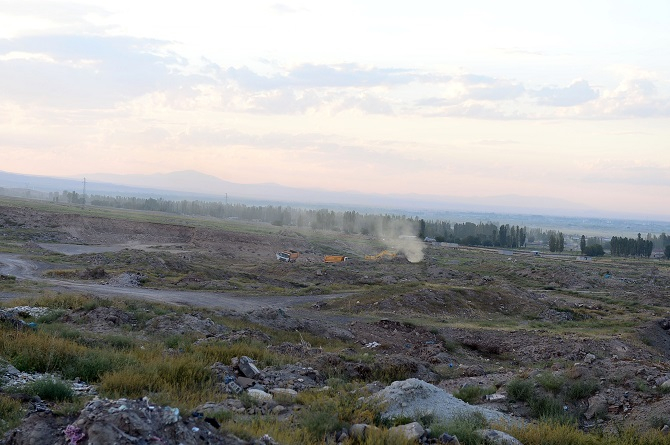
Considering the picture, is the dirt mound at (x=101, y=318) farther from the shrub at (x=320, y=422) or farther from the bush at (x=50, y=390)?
the shrub at (x=320, y=422)

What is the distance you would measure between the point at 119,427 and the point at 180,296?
2387 cm

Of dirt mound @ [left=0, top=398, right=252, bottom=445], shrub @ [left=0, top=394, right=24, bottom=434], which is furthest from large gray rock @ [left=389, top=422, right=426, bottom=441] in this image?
shrub @ [left=0, top=394, right=24, bottom=434]

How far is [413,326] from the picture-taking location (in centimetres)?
2514

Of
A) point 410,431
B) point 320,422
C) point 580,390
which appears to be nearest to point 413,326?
point 580,390

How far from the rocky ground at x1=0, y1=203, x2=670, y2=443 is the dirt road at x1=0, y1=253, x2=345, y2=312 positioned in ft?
2.34

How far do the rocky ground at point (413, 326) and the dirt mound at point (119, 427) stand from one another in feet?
0.07

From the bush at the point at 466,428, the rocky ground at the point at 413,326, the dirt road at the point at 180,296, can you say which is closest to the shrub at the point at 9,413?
the rocky ground at the point at 413,326

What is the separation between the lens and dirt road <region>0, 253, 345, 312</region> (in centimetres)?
2700

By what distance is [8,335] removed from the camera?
441 inches

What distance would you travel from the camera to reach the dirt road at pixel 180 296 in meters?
27.0

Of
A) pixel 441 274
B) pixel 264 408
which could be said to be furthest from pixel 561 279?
pixel 264 408

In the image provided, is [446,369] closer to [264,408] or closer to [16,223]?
[264,408]

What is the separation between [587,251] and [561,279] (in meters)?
60.9

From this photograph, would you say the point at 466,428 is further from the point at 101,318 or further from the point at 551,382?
the point at 101,318
